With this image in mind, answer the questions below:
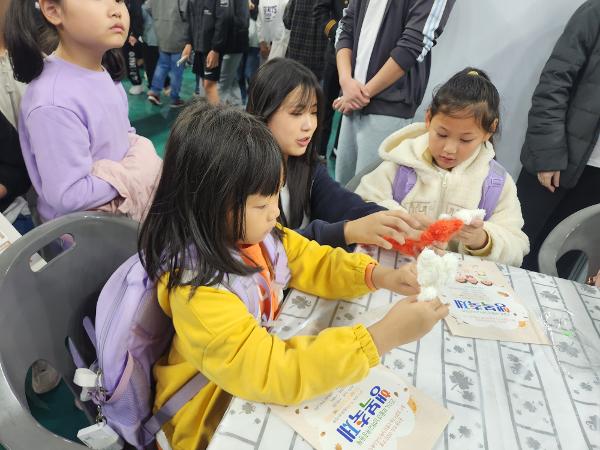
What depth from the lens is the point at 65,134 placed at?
3.44ft

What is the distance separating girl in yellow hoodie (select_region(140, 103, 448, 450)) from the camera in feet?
2.18

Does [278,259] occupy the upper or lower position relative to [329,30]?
lower

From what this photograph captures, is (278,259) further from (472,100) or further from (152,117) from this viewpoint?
(152,117)

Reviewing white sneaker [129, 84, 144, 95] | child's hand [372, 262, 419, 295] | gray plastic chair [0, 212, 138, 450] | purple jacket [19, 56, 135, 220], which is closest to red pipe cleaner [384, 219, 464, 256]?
child's hand [372, 262, 419, 295]

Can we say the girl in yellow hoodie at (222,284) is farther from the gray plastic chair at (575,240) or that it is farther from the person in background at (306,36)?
the person in background at (306,36)

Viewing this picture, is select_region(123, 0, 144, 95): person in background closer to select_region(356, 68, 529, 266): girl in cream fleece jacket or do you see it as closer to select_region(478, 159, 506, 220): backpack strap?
select_region(356, 68, 529, 266): girl in cream fleece jacket

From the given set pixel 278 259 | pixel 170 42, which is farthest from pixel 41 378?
pixel 170 42

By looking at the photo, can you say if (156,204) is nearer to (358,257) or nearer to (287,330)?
(287,330)

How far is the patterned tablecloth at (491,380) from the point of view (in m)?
0.65

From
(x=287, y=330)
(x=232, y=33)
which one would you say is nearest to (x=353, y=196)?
(x=287, y=330)

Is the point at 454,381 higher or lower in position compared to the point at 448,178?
lower

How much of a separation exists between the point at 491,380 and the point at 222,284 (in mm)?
526

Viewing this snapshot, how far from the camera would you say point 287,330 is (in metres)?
0.82

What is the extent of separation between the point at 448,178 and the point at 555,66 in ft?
2.88
